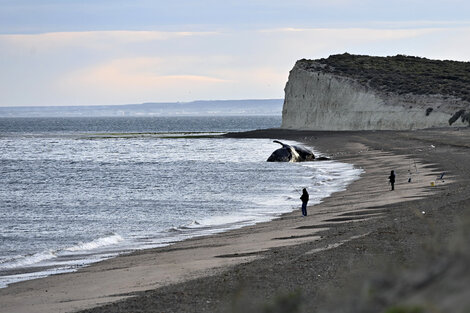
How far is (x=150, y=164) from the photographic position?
55.2m

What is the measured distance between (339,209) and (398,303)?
19.5m

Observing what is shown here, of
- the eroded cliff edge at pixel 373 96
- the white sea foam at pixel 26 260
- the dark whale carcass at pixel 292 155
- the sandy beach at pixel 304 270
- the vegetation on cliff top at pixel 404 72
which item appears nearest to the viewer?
the sandy beach at pixel 304 270

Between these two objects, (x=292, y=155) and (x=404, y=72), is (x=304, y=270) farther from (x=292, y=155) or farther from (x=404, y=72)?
(x=404, y=72)

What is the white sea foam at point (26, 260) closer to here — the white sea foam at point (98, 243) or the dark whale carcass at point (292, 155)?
the white sea foam at point (98, 243)

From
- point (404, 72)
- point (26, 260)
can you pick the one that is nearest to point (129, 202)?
point (26, 260)

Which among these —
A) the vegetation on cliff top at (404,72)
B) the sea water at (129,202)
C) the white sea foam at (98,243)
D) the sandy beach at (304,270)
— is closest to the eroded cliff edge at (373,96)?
the vegetation on cliff top at (404,72)

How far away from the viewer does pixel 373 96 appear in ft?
305

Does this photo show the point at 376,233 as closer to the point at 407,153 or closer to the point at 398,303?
the point at 398,303

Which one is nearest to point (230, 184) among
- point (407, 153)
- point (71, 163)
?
point (407, 153)

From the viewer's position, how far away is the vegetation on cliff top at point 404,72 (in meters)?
95.3

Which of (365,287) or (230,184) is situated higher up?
(365,287)

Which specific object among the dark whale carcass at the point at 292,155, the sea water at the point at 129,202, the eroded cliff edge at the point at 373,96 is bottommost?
the sea water at the point at 129,202

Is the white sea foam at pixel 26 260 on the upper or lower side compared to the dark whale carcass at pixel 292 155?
lower

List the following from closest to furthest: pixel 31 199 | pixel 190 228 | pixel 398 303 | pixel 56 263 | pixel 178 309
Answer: pixel 398 303
pixel 178 309
pixel 56 263
pixel 190 228
pixel 31 199
